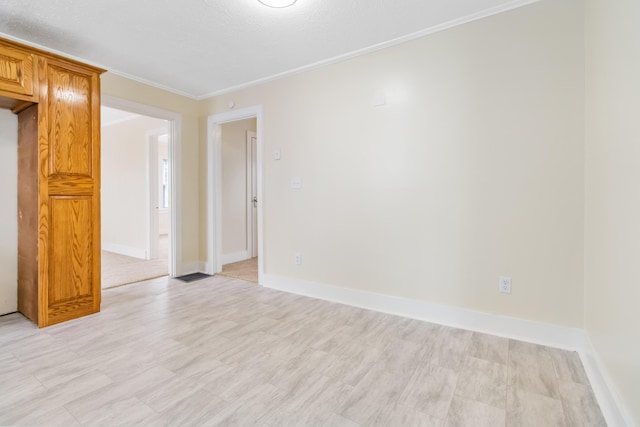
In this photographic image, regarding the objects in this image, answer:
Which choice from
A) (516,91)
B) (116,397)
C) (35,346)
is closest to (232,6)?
(516,91)

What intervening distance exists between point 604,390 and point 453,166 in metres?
1.59

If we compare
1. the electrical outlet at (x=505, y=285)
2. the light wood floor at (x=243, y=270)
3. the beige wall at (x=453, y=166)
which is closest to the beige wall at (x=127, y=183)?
the light wood floor at (x=243, y=270)

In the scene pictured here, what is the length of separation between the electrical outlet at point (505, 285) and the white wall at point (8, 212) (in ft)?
13.6

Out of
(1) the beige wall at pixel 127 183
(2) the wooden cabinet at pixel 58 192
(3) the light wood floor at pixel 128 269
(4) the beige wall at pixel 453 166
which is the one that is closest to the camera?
(4) the beige wall at pixel 453 166

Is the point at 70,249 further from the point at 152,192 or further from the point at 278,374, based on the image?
the point at 152,192

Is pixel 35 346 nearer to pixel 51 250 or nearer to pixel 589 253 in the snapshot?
pixel 51 250

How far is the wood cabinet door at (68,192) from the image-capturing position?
2361mm

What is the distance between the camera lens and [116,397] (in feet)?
5.09

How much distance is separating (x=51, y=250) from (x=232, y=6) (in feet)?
7.70

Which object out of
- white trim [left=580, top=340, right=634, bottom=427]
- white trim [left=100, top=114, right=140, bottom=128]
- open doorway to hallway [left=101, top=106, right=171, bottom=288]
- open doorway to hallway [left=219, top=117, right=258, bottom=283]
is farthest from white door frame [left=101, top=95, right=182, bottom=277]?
white trim [left=580, top=340, right=634, bottom=427]

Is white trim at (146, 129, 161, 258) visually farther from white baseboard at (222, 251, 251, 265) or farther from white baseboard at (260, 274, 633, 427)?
white baseboard at (260, 274, 633, 427)

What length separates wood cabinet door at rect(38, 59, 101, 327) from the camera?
2.36 meters

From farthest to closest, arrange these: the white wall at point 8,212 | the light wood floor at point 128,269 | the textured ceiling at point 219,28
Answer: the light wood floor at point 128,269, the white wall at point 8,212, the textured ceiling at point 219,28

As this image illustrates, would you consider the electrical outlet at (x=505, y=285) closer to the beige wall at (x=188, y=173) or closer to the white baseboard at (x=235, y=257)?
the beige wall at (x=188, y=173)
